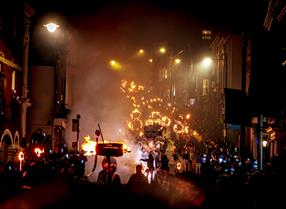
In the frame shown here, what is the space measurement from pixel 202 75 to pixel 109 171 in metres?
38.8

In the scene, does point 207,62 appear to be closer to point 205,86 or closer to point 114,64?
point 205,86

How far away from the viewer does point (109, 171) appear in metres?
15.0

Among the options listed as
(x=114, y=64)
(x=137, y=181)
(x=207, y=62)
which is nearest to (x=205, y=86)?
(x=207, y=62)

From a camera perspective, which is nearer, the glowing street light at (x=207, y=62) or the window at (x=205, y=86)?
the glowing street light at (x=207, y=62)

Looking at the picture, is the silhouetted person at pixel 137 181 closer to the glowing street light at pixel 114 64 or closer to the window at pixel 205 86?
the window at pixel 205 86

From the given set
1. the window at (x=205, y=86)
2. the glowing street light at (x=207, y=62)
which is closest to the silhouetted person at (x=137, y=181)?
the glowing street light at (x=207, y=62)

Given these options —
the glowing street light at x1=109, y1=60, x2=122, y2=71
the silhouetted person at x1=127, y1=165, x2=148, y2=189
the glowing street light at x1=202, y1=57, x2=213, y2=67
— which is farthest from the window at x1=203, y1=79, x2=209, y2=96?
the silhouetted person at x1=127, y1=165, x2=148, y2=189

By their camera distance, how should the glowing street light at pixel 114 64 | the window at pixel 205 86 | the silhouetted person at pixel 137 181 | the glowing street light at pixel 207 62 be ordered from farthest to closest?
1. the glowing street light at pixel 114 64
2. the window at pixel 205 86
3. the glowing street light at pixel 207 62
4. the silhouetted person at pixel 137 181

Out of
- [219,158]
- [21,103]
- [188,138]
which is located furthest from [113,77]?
[219,158]

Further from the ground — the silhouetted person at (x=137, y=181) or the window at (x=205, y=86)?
the window at (x=205, y=86)

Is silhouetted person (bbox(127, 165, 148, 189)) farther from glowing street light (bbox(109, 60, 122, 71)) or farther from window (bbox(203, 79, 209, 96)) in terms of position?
glowing street light (bbox(109, 60, 122, 71))

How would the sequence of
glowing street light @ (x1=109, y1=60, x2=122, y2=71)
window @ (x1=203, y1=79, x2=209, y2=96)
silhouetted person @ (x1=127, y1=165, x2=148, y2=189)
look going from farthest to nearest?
glowing street light @ (x1=109, y1=60, x2=122, y2=71)
window @ (x1=203, y1=79, x2=209, y2=96)
silhouetted person @ (x1=127, y1=165, x2=148, y2=189)

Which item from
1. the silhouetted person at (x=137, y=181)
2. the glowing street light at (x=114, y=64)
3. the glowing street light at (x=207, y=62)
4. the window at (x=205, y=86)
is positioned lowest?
the silhouetted person at (x=137, y=181)

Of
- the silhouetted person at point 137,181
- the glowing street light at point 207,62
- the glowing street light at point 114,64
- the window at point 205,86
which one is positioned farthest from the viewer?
the glowing street light at point 114,64
